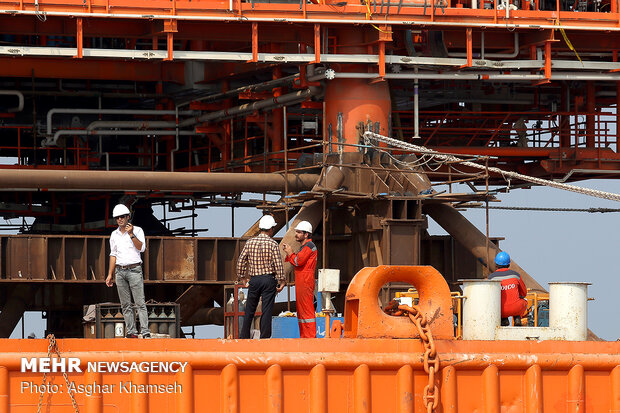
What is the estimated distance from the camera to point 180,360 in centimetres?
1316

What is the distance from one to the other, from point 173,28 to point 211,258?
5095mm

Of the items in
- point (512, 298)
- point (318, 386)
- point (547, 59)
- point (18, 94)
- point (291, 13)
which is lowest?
point (318, 386)

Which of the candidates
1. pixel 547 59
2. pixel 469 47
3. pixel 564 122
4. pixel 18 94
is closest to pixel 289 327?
pixel 469 47

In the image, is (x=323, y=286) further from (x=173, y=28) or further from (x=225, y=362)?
(x=173, y=28)

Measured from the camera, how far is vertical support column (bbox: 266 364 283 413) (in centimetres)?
1327

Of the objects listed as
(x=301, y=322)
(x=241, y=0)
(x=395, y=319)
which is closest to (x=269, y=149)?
(x=241, y=0)

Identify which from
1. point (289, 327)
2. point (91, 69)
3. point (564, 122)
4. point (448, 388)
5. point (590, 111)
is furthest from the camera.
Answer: point (564, 122)

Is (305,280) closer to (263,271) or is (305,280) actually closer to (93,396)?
(263,271)

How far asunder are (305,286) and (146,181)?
10.7 m

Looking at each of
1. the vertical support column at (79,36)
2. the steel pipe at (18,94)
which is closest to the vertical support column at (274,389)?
the vertical support column at (79,36)

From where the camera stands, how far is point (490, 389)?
13.7 meters

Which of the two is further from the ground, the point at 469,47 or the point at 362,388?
the point at 469,47

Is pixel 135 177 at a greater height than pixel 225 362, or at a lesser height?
greater

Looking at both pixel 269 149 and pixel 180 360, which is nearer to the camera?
pixel 180 360
